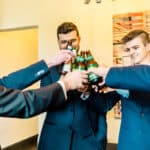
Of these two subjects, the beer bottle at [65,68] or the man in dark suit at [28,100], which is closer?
the man in dark suit at [28,100]

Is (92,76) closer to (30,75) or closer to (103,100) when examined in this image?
(103,100)

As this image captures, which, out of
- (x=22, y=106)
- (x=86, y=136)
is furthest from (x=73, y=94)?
(x=22, y=106)

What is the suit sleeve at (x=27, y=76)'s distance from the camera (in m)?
1.86

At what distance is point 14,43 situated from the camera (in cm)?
432

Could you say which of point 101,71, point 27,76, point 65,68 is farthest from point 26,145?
point 101,71

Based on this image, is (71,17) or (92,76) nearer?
(92,76)

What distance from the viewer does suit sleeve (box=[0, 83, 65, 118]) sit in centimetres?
123

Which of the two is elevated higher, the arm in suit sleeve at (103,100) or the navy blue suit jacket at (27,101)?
the navy blue suit jacket at (27,101)

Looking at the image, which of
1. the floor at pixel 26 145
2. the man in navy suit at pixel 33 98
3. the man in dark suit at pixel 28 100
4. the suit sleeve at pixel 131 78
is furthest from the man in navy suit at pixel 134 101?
the floor at pixel 26 145

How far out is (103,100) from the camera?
1.89m

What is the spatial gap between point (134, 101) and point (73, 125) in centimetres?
40

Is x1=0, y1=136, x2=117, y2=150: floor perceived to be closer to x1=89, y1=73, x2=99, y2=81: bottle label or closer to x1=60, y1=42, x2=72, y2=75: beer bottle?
x1=60, y1=42, x2=72, y2=75: beer bottle

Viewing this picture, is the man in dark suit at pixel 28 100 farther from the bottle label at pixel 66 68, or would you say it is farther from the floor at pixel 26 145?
the floor at pixel 26 145

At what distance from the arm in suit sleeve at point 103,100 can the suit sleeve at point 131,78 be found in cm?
41
